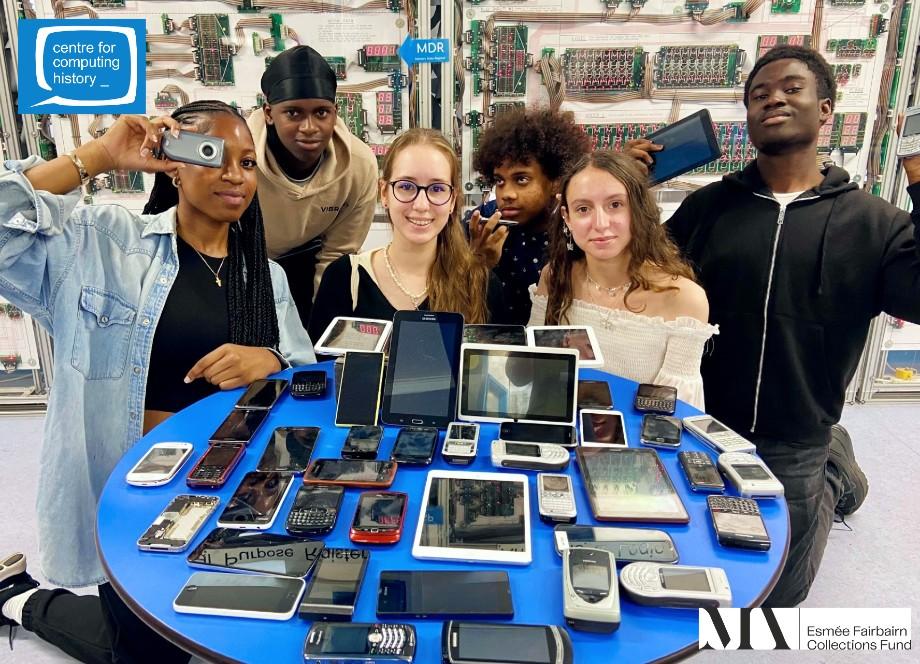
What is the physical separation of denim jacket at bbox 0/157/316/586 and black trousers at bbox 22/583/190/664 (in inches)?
5.3

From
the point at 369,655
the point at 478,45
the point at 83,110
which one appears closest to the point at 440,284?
the point at 369,655

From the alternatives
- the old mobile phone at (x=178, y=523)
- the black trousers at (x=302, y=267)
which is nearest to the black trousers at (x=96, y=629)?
the old mobile phone at (x=178, y=523)

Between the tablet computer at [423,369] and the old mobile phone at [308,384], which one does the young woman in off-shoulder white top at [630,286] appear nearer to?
the tablet computer at [423,369]

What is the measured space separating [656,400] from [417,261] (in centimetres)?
81

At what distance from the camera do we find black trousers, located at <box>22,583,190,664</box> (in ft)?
5.20

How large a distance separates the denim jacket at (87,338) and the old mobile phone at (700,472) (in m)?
1.33

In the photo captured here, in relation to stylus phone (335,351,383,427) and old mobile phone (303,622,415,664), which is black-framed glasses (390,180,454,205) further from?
old mobile phone (303,622,415,664)

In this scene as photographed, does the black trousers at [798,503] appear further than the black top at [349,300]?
Yes

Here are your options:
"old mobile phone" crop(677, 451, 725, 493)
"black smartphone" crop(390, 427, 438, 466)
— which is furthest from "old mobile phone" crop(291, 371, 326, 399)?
"old mobile phone" crop(677, 451, 725, 493)

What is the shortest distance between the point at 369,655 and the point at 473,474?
0.45 m

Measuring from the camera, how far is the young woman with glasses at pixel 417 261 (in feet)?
5.60

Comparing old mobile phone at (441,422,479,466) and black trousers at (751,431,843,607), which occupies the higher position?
old mobile phone at (441,422,479,466)

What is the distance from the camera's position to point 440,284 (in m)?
1.80

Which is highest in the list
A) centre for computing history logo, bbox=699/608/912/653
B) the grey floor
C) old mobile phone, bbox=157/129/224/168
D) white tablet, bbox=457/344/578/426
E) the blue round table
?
old mobile phone, bbox=157/129/224/168
